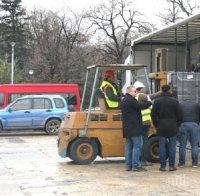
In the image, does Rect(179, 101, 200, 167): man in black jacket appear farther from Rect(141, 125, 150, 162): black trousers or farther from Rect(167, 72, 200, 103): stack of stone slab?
Rect(167, 72, 200, 103): stack of stone slab

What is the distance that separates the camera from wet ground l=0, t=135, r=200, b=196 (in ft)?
33.4

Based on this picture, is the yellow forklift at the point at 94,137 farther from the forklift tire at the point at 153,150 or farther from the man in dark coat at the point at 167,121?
the man in dark coat at the point at 167,121

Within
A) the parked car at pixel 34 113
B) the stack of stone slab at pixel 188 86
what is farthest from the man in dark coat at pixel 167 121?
the parked car at pixel 34 113

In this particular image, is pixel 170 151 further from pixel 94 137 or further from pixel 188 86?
pixel 188 86

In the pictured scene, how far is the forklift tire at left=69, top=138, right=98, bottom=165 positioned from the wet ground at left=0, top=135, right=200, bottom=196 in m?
0.21

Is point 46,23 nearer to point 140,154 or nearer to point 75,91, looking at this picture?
point 75,91

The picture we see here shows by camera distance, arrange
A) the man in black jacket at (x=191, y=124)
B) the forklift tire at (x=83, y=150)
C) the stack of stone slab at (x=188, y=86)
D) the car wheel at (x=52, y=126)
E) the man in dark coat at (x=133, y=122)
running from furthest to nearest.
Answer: the car wheel at (x=52, y=126) → the stack of stone slab at (x=188, y=86) → the forklift tire at (x=83, y=150) → the man in black jacket at (x=191, y=124) → the man in dark coat at (x=133, y=122)

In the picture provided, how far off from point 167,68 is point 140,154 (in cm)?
627

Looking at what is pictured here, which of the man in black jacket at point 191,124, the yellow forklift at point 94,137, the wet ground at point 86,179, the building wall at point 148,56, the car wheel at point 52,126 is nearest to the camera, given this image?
the wet ground at point 86,179

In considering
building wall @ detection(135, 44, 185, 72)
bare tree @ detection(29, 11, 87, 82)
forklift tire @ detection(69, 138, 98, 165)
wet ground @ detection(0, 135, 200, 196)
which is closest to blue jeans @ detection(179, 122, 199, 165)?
wet ground @ detection(0, 135, 200, 196)

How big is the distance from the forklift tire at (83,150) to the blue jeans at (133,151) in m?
1.28

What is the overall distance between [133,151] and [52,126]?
45.1 ft

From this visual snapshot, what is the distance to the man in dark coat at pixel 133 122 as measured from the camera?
12531 mm

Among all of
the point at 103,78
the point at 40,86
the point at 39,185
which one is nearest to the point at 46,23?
the point at 40,86
